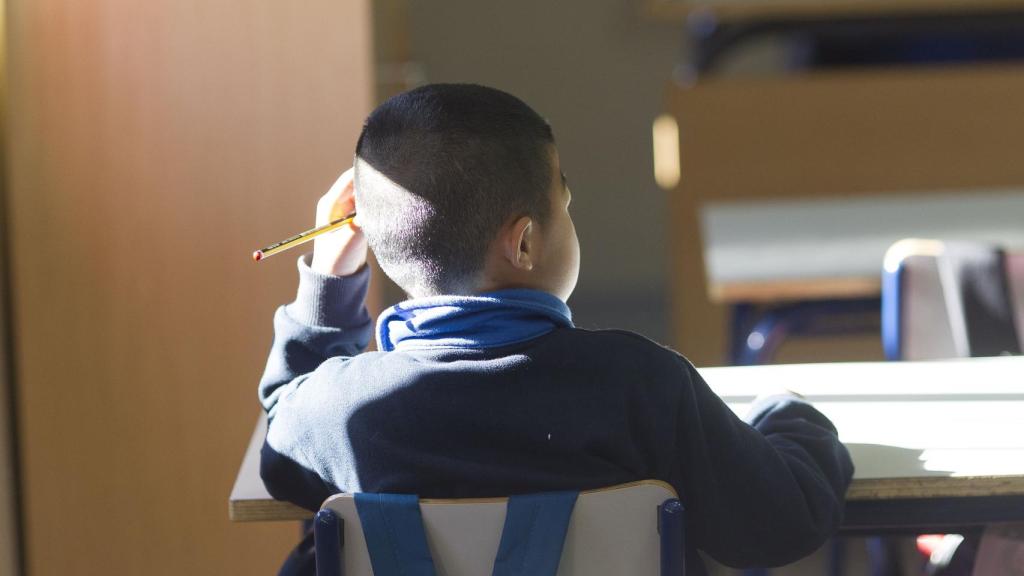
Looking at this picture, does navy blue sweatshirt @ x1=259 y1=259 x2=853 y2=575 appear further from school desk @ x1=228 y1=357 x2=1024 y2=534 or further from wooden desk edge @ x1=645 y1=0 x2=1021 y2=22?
wooden desk edge @ x1=645 y1=0 x2=1021 y2=22

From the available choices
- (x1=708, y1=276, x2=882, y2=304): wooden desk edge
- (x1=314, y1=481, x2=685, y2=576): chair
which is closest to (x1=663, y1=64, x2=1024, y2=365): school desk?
(x1=708, y1=276, x2=882, y2=304): wooden desk edge

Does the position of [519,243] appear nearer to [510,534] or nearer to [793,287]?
[510,534]

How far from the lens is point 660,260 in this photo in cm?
533

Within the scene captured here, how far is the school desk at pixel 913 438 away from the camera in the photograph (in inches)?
51.9

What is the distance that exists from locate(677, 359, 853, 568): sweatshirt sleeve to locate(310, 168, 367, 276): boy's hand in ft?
1.40

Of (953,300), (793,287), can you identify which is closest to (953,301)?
(953,300)

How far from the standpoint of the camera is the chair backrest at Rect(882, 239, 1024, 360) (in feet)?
6.59

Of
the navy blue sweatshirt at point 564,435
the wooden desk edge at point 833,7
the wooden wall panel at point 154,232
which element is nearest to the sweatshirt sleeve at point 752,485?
the navy blue sweatshirt at point 564,435

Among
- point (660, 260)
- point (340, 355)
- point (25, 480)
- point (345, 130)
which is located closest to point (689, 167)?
point (660, 260)

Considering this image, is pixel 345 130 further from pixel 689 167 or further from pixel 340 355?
pixel 689 167

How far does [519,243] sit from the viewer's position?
124 cm

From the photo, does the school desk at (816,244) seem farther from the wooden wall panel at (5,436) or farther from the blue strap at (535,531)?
the blue strap at (535,531)

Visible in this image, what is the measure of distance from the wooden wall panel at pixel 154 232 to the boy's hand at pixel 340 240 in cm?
77

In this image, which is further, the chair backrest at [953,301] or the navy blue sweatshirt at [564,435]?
the chair backrest at [953,301]
